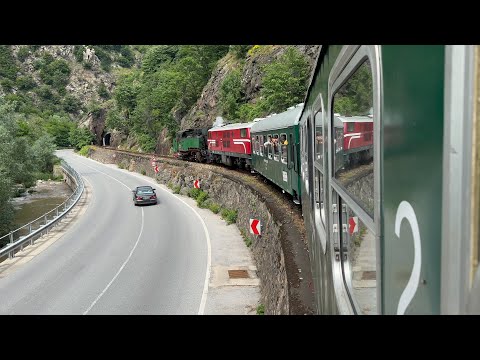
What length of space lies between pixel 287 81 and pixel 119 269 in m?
19.4

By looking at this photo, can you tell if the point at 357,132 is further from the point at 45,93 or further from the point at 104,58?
the point at 104,58

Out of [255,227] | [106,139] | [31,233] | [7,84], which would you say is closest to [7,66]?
[7,84]

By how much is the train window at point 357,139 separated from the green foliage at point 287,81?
97.4 feet

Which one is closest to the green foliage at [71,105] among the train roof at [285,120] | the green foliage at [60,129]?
the green foliage at [60,129]

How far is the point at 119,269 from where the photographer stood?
19.2m

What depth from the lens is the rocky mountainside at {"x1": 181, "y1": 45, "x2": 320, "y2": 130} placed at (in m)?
42.2

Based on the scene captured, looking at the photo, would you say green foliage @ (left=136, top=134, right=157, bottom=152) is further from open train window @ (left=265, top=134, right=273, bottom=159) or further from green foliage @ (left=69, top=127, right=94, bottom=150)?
open train window @ (left=265, top=134, right=273, bottom=159)

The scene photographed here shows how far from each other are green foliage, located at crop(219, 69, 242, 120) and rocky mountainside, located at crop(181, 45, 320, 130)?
0.70m

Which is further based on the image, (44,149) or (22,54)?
(22,54)

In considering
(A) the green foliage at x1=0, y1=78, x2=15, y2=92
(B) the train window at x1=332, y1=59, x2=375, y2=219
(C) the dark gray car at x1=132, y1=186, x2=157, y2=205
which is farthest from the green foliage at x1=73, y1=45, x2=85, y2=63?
(B) the train window at x1=332, y1=59, x2=375, y2=219

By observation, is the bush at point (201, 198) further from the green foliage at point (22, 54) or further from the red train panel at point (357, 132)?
the green foliage at point (22, 54)

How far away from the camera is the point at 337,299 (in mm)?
3201

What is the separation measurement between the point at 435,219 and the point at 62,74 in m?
152

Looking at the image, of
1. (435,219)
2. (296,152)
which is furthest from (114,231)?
(435,219)
